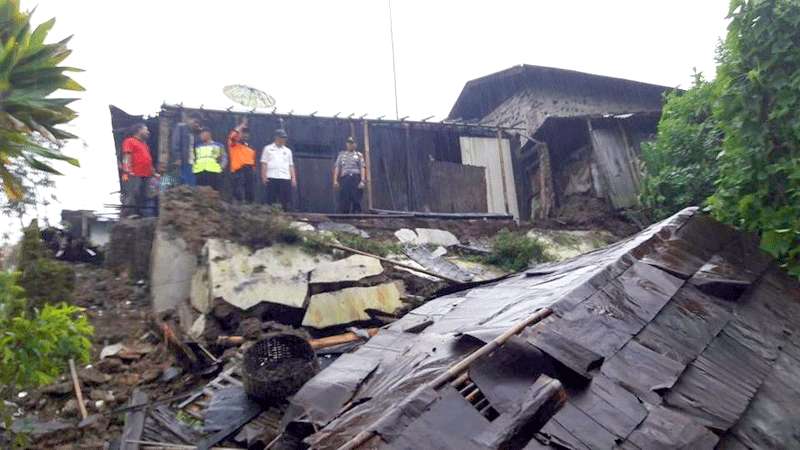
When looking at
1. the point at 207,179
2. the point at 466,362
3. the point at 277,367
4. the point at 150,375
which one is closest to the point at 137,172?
the point at 207,179

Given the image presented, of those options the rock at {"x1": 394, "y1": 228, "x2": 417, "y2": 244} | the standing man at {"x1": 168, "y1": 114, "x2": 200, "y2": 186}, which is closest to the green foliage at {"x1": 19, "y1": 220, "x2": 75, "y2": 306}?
the standing man at {"x1": 168, "y1": 114, "x2": 200, "y2": 186}

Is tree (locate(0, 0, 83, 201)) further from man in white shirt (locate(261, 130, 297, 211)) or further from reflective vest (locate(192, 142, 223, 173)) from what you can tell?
man in white shirt (locate(261, 130, 297, 211))

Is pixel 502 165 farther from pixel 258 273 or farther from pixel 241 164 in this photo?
pixel 258 273

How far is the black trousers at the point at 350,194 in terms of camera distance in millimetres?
11328

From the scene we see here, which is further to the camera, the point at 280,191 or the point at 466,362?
A: the point at 280,191

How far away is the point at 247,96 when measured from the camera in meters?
12.3

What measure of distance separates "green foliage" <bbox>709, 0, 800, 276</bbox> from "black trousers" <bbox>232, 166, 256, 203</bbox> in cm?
836

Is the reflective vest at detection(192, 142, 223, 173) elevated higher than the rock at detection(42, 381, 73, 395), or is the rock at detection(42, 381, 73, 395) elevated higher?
the reflective vest at detection(192, 142, 223, 173)

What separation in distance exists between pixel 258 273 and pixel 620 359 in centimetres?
581

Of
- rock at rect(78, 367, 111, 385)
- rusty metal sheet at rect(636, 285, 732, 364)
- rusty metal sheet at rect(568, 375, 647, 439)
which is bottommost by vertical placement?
rock at rect(78, 367, 111, 385)

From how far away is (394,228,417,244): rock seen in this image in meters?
10.5

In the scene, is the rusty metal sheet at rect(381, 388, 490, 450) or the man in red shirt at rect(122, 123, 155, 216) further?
the man in red shirt at rect(122, 123, 155, 216)

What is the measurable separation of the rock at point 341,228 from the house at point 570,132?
4655 mm

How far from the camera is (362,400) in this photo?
3.78 m
